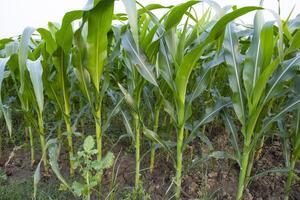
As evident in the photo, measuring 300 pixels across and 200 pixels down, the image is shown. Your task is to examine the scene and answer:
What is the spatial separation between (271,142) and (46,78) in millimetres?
1423

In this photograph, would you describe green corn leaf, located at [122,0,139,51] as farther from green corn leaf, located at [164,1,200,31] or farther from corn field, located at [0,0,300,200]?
green corn leaf, located at [164,1,200,31]

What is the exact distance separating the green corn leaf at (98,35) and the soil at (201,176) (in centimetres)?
61

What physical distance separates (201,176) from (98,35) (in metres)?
0.95

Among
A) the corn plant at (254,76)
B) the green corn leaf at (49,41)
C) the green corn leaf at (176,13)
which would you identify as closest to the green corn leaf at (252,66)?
the corn plant at (254,76)

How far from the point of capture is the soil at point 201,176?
5.01ft

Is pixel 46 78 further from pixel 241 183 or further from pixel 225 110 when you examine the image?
pixel 241 183

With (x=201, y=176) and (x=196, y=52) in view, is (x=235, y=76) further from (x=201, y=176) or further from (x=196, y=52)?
(x=201, y=176)

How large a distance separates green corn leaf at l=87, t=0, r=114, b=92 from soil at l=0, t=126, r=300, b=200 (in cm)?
61

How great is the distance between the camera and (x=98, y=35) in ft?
3.67

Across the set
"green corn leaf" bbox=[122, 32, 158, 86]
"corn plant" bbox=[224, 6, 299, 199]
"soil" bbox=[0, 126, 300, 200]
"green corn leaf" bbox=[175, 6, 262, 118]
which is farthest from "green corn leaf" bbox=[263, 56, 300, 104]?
"soil" bbox=[0, 126, 300, 200]

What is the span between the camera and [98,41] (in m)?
1.14

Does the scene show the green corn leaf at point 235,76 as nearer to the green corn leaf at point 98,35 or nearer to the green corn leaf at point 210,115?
the green corn leaf at point 210,115

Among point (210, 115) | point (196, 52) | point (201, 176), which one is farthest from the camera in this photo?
point (201, 176)

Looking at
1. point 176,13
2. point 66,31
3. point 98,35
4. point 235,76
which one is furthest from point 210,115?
point 66,31
